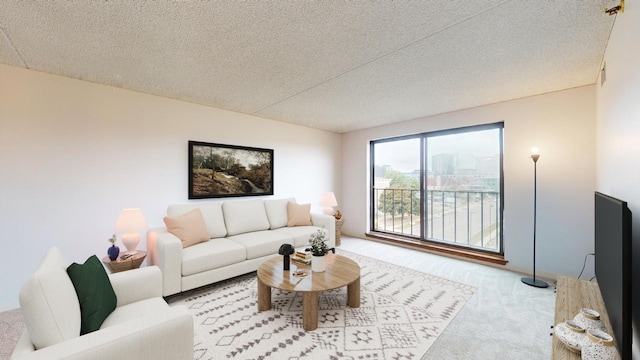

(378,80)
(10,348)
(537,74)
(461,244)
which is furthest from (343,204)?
(10,348)

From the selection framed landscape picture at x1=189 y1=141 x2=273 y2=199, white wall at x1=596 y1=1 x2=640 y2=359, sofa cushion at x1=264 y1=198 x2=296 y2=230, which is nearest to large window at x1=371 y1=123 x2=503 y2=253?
white wall at x1=596 y1=1 x2=640 y2=359

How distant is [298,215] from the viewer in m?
3.99

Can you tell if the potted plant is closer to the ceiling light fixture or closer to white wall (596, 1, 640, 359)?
white wall (596, 1, 640, 359)

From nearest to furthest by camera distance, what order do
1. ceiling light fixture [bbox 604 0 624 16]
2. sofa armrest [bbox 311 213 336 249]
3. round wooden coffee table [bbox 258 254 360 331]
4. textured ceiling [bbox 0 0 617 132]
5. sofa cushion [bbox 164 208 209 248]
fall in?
ceiling light fixture [bbox 604 0 624 16] < textured ceiling [bbox 0 0 617 132] < round wooden coffee table [bbox 258 254 360 331] < sofa cushion [bbox 164 208 209 248] < sofa armrest [bbox 311 213 336 249]

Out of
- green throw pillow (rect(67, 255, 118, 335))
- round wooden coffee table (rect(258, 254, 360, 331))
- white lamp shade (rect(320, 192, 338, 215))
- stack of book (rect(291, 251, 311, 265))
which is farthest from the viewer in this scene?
white lamp shade (rect(320, 192, 338, 215))

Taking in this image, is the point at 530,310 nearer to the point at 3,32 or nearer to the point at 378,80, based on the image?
the point at 378,80

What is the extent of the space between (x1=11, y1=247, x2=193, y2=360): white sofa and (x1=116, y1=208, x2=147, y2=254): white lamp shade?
1226mm

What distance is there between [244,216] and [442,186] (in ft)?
10.9

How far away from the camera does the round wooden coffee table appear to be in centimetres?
198

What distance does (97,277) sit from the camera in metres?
1.46

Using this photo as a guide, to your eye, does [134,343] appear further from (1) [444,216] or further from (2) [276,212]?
(1) [444,216]

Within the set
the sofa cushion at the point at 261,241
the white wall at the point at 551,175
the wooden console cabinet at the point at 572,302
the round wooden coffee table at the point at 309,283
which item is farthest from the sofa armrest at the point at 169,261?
the white wall at the point at 551,175

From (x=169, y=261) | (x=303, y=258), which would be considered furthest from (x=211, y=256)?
(x=303, y=258)

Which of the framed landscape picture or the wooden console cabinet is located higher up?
the framed landscape picture
